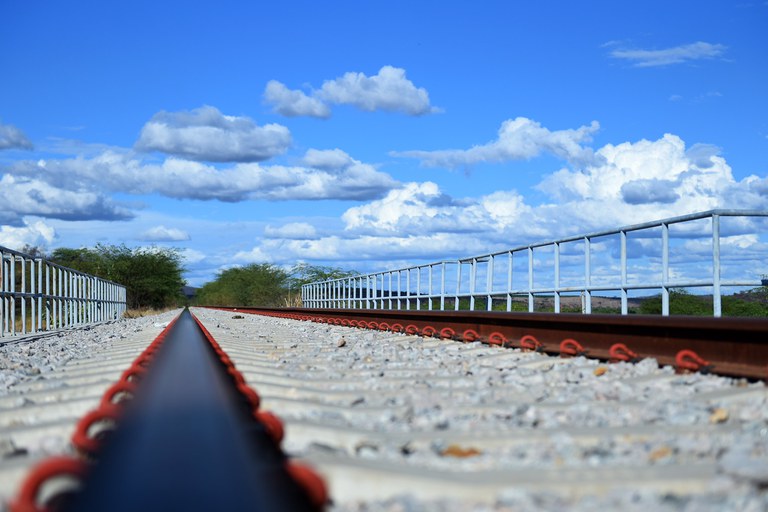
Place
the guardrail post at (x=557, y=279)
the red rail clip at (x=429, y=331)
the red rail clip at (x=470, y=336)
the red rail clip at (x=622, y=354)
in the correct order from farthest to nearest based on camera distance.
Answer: the guardrail post at (x=557, y=279)
the red rail clip at (x=429, y=331)
the red rail clip at (x=470, y=336)
the red rail clip at (x=622, y=354)

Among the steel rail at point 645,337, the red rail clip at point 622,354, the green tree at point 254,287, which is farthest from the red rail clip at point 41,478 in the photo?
the green tree at point 254,287

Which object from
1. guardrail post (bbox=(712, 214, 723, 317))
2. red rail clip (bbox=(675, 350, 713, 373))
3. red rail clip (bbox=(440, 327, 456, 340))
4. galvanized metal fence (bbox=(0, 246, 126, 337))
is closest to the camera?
red rail clip (bbox=(675, 350, 713, 373))

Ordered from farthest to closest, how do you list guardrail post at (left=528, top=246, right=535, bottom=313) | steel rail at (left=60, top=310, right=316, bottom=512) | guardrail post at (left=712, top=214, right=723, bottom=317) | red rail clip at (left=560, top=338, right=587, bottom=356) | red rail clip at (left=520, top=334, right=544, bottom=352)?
guardrail post at (left=528, top=246, right=535, bottom=313) < guardrail post at (left=712, top=214, right=723, bottom=317) < red rail clip at (left=520, top=334, right=544, bottom=352) < red rail clip at (left=560, top=338, right=587, bottom=356) < steel rail at (left=60, top=310, right=316, bottom=512)

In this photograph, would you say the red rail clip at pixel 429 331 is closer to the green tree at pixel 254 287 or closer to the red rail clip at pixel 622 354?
the red rail clip at pixel 622 354

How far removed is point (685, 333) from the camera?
6062 mm

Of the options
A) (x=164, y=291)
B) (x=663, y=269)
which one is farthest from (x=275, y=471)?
(x=164, y=291)

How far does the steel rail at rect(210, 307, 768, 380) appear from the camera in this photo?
533cm

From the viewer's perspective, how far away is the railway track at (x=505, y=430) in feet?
8.21

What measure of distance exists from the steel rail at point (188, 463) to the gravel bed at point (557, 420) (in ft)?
0.95

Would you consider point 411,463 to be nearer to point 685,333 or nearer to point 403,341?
point 685,333

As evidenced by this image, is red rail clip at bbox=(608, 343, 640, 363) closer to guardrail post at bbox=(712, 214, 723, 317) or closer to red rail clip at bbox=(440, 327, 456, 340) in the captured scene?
guardrail post at bbox=(712, 214, 723, 317)

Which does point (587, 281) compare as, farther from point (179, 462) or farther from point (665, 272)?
point (179, 462)

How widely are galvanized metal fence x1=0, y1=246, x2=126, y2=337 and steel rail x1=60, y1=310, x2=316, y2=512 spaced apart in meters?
11.8

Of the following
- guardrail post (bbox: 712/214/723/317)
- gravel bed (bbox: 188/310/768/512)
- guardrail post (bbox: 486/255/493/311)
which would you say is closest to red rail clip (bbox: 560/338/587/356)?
gravel bed (bbox: 188/310/768/512)
